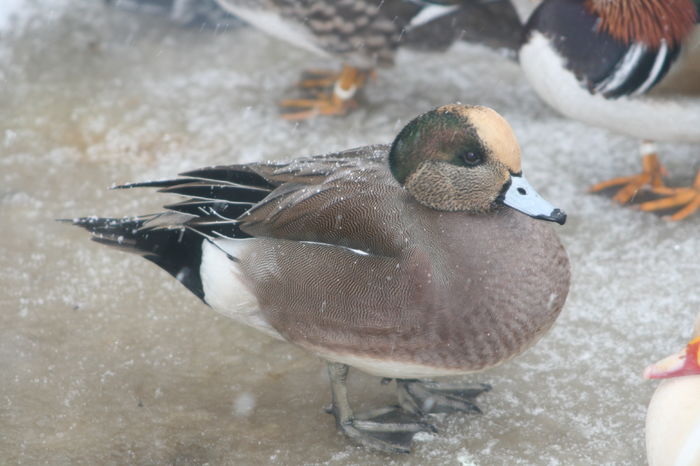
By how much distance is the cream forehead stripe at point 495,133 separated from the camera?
8.21 ft

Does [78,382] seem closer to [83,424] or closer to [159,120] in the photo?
[83,424]

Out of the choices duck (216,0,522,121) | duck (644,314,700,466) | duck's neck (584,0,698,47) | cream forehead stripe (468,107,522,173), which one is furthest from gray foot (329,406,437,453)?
duck (216,0,522,121)

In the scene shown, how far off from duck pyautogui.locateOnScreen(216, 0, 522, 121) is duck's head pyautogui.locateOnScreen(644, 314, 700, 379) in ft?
8.06

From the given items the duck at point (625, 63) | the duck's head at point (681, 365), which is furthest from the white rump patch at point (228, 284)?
the duck at point (625, 63)

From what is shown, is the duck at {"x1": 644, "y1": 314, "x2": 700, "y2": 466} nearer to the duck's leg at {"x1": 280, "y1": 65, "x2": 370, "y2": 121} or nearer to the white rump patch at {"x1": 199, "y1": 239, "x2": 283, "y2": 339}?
the white rump patch at {"x1": 199, "y1": 239, "x2": 283, "y2": 339}

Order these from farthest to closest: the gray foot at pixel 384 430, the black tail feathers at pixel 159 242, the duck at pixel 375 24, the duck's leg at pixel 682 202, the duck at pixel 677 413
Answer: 1. the duck at pixel 375 24
2. the duck's leg at pixel 682 202
3. the black tail feathers at pixel 159 242
4. the gray foot at pixel 384 430
5. the duck at pixel 677 413

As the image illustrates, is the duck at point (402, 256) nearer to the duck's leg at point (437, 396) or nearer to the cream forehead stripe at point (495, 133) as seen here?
the cream forehead stripe at point (495, 133)

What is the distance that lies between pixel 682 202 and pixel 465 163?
1642mm

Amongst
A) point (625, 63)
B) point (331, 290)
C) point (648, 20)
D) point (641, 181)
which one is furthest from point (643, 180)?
point (331, 290)

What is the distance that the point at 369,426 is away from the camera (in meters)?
2.79

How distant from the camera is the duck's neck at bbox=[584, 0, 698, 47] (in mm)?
3598

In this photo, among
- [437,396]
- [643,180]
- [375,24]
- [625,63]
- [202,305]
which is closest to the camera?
[437,396]

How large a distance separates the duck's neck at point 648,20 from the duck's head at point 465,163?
1.36 meters

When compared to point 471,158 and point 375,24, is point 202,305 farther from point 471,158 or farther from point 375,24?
point 375,24
